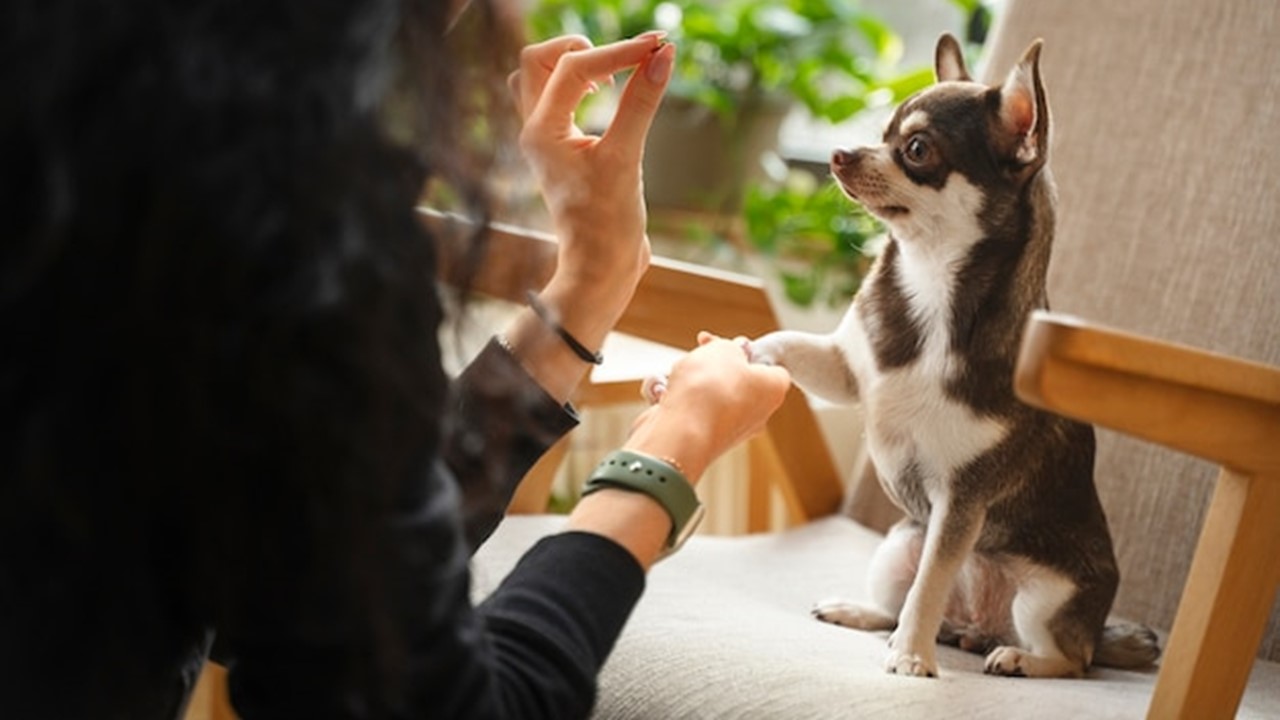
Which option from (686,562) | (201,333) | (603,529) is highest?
(201,333)

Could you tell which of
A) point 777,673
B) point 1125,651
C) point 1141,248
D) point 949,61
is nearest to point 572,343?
point 777,673

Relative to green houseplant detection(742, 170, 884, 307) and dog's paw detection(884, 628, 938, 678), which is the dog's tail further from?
green houseplant detection(742, 170, 884, 307)

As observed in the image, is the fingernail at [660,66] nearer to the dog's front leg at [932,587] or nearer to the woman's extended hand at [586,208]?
the woman's extended hand at [586,208]

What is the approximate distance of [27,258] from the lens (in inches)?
21.8

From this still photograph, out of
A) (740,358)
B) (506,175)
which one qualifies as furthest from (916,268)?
(506,175)

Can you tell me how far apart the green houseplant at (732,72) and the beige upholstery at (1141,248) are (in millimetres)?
707

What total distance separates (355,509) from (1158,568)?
1026mm

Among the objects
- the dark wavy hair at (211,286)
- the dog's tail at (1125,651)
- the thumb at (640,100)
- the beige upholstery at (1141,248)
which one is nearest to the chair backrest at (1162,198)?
the beige upholstery at (1141,248)

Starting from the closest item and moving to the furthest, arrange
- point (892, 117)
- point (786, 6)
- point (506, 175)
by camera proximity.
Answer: point (506, 175)
point (892, 117)
point (786, 6)

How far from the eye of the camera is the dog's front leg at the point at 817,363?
3.82ft

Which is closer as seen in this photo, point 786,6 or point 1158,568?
point 1158,568

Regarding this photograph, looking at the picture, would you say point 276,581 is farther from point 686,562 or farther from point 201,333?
point 686,562

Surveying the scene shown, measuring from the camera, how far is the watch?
82 cm

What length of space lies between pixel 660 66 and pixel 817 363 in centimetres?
31
